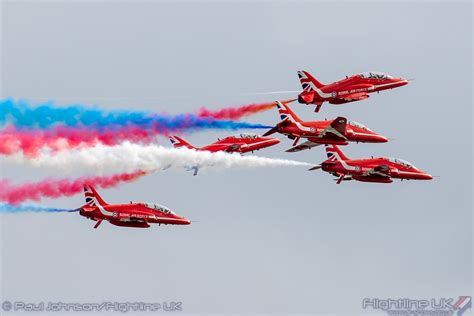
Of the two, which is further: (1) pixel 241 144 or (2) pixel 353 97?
(1) pixel 241 144

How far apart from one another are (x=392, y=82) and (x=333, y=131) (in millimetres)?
5280

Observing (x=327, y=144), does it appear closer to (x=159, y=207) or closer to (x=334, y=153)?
(x=334, y=153)

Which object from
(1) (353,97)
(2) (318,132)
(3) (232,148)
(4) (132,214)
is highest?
(1) (353,97)

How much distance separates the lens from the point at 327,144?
6788cm

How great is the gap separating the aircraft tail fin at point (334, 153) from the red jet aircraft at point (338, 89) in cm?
573

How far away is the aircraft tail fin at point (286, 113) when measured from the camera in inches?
2628

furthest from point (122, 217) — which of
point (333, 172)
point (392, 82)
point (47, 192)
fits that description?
point (392, 82)

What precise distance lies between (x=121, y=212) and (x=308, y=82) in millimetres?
13322

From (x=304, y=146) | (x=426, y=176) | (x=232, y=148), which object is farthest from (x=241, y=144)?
(x=426, y=176)

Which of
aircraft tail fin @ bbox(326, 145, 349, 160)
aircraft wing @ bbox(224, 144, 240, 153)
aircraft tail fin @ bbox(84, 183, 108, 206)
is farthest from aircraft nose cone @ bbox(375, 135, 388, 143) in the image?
aircraft tail fin @ bbox(84, 183, 108, 206)

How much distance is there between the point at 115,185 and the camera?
219ft

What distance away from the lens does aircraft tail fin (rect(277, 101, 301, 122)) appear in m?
66.8

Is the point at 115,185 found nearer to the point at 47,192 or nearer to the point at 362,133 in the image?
the point at 47,192

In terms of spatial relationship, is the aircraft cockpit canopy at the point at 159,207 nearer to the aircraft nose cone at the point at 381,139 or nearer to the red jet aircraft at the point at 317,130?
the red jet aircraft at the point at 317,130
